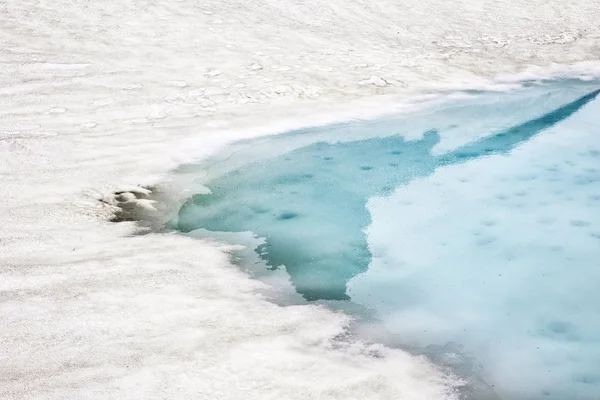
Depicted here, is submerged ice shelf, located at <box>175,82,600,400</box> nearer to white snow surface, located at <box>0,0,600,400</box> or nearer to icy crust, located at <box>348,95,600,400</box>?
icy crust, located at <box>348,95,600,400</box>

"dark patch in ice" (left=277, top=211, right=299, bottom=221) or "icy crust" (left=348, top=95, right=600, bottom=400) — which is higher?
"icy crust" (left=348, top=95, right=600, bottom=400)

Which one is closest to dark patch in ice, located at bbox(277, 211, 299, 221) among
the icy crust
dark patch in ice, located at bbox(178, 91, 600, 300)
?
dark patch in ice, located at bbox(178, 91, 600, 300)

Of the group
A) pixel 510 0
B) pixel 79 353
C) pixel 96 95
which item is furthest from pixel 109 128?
pixel 510 0

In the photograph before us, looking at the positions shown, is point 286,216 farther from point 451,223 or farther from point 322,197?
point 451,223

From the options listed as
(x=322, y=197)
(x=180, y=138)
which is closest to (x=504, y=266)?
(x=322, y=197)

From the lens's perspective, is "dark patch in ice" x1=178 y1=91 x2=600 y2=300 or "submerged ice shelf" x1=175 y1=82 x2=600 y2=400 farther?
"dark patch in ice" x1=178 y1=91 x2=600 y2=300

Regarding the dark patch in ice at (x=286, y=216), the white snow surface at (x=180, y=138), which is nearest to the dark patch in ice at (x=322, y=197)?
the dark patch in ice at (x=286, y=216)

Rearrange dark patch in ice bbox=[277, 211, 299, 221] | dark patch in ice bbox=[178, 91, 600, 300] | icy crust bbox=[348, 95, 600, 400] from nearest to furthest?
icy crust bbox=[348, 95, 600, 400] < dark patch in ice bbox=[178, 91, 600, 300] < dark patch in ice bbox=[277, 211, 299, 221]
